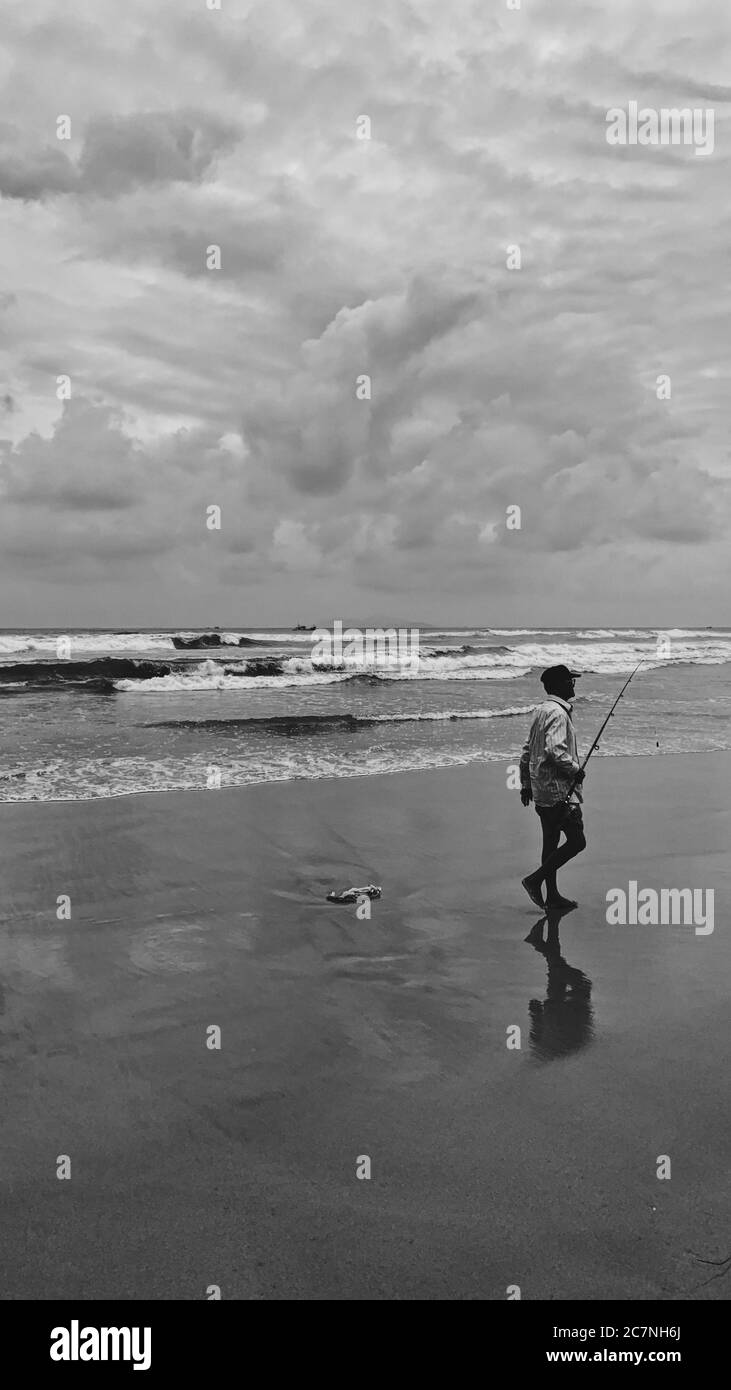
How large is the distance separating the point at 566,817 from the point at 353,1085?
328cm

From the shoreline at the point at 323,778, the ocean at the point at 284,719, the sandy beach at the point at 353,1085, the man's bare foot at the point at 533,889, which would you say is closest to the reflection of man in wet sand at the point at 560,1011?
the sandy beach at the point at 353,1085

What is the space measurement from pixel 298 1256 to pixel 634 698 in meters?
25.4

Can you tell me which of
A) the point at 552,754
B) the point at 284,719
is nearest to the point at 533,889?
the point at 552,754

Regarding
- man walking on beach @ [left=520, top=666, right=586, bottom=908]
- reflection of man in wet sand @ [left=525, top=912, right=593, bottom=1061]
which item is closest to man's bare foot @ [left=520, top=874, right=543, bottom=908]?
man walking on beach @ [left=520, top=666, right=586, bottom=908]

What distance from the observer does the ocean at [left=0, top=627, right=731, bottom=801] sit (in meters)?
12.9

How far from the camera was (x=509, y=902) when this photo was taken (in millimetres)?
6613

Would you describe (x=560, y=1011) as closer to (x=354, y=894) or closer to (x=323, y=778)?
(x=354, y=894)

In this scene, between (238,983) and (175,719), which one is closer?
(238,983)

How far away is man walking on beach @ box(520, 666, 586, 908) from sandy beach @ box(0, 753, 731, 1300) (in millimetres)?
290

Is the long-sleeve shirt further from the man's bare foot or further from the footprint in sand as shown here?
the footprint in sand

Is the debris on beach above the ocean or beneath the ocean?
beneath

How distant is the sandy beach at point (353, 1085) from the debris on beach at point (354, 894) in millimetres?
146
